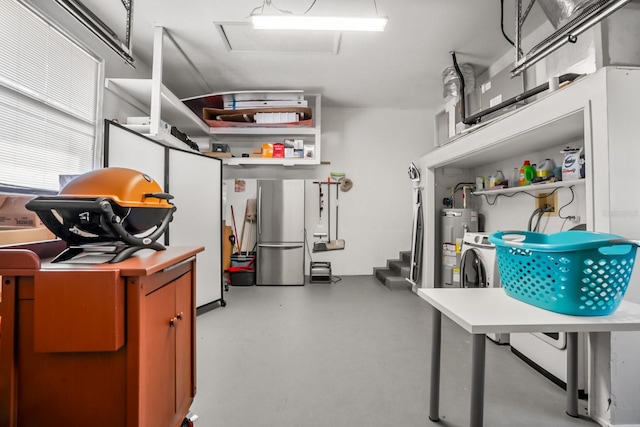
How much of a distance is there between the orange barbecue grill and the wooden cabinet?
0.14 metres

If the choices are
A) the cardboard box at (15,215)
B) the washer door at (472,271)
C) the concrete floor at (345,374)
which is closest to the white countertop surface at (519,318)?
the concrete floor at (345,374)

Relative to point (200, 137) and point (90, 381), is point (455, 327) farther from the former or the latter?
point (200, 137)

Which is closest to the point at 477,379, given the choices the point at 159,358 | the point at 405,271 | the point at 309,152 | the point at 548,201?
the point at 159,358

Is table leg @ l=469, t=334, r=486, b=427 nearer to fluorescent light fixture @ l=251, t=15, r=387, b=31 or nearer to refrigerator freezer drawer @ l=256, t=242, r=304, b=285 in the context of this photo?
fluorescent light fixture @ l=251, t=15, r=387, b=31

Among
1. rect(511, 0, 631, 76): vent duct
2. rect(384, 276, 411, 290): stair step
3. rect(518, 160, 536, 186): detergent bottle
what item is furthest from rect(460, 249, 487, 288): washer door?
rect(511, 0, 631, 76): vent duct

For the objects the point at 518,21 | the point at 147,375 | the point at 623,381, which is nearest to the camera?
the point at 147,375

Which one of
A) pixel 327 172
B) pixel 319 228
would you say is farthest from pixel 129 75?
pixel 319 228

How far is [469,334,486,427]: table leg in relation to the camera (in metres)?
1.01

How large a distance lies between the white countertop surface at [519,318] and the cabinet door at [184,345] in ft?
4.02

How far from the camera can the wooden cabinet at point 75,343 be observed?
2.67 feet

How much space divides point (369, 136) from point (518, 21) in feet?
9.44

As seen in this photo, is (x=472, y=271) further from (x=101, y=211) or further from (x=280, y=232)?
(x=101, y=211)

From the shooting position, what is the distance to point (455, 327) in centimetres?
278

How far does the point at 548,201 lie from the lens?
2.65 metres
